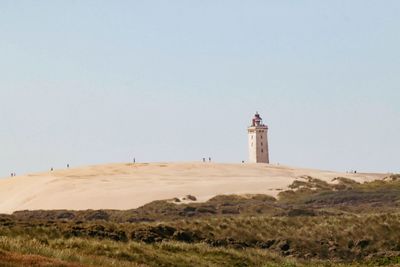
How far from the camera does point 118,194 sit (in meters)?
79.5

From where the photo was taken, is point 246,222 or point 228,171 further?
point 228,171

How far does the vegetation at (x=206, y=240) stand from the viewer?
84.6 feet

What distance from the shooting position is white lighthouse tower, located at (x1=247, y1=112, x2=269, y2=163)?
12938cm

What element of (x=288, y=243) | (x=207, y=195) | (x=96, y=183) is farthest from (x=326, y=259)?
(x=96, y=183)

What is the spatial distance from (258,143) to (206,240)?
9302cm


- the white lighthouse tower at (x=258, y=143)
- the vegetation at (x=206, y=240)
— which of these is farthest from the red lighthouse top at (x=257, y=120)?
the vegetation at (x=206, y=240)

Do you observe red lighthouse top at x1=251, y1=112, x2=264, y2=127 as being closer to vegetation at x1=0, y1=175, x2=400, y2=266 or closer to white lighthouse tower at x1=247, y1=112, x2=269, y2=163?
white lighthouse tower at x1=247, y1=112, x2=269, y2=163

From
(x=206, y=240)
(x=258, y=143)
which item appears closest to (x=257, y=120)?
(x=258, y=143)

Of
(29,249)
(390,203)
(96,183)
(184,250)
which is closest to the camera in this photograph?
(29,249)

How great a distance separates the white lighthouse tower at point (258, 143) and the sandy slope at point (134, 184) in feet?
60.1

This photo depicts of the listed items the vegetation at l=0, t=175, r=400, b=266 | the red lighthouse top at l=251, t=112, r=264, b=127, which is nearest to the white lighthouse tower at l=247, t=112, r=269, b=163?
the red lighthouse top at l=251, t=112, r=264, b=127

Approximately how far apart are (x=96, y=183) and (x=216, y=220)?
47686 mm

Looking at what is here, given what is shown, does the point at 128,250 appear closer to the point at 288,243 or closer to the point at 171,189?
the point at 288,243

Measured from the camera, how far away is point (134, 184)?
285ft
